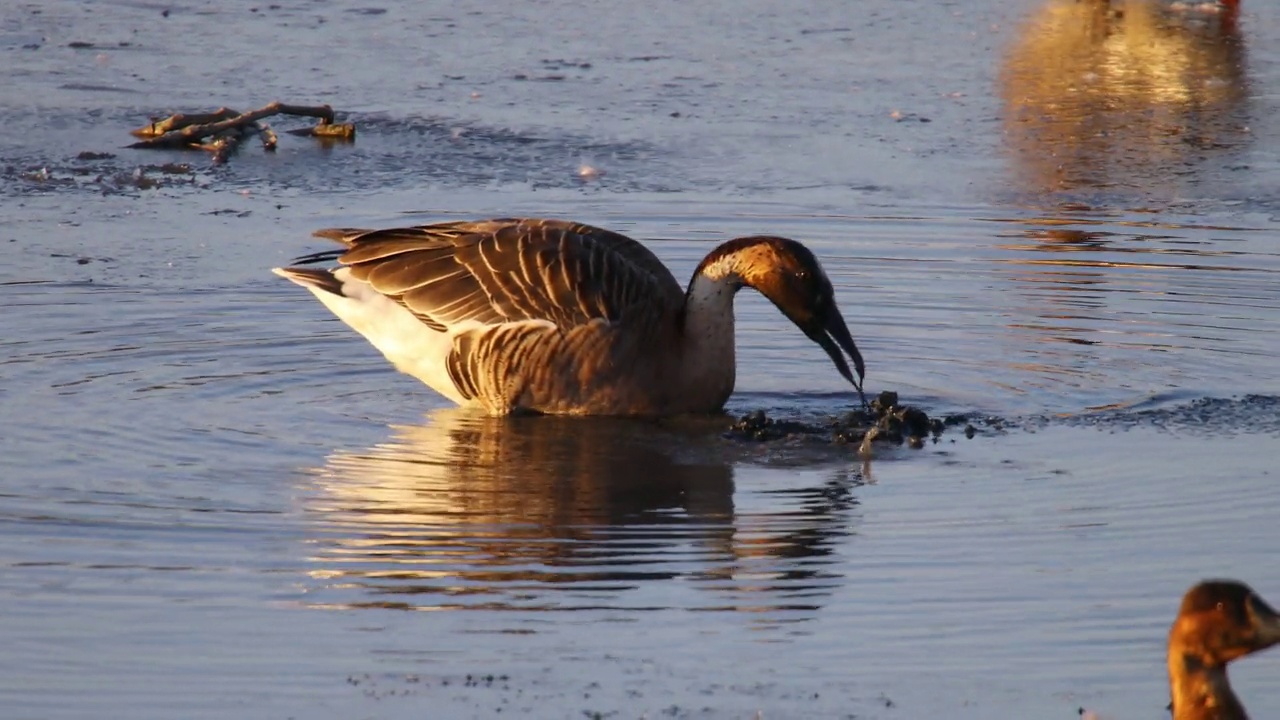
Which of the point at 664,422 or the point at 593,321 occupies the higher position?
the point at 593,321

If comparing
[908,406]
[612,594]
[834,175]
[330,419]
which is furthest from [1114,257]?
[612,594]

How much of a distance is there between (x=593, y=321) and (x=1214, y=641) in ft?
13.1

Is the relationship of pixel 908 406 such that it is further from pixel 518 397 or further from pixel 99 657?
pixel 99 657

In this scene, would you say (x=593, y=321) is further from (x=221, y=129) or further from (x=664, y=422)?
(x=221, y=129)

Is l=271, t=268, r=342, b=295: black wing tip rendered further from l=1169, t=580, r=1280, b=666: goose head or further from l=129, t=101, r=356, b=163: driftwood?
l=1169, t=580, r=1280, b=666: goose head

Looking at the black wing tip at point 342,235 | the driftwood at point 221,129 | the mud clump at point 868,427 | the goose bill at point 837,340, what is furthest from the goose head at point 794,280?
the driftwood at point 221,129

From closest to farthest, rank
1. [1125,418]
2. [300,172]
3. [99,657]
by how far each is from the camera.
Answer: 1. [99,657]
2. [1125,418]
3. [300,172]

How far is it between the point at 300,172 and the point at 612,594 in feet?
19.9

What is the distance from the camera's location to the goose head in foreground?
4168mm

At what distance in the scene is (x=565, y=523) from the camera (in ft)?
20.8

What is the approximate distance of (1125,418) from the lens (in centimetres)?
762

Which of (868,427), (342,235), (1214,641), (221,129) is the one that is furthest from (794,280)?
(221,129)

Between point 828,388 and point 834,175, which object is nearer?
point 828,388

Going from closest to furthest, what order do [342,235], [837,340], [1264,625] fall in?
[1264,625] < [837,340] < [342,235]
